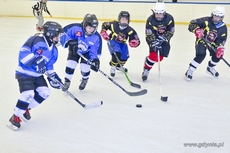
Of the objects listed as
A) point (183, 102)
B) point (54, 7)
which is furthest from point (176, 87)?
point (54, 7)

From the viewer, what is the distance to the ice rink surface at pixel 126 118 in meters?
1.95

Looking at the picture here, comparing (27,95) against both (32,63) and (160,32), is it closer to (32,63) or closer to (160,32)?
(32,63)

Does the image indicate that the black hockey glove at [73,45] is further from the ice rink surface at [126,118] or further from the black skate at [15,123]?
the black skate at [15,123]

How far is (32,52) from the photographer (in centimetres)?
209

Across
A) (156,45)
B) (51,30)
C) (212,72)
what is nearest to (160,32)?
(156,45)

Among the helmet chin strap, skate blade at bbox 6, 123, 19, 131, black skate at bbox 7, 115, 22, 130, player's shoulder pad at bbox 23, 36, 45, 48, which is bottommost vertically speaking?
skate blade at bbox 6, 123, 19, 131

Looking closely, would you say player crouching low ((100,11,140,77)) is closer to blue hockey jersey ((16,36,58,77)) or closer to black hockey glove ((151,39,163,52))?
black hockey glove ((151,39,163,52))

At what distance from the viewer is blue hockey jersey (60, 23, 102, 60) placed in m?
2.80

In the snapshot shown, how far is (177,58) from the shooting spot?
14.5 ft

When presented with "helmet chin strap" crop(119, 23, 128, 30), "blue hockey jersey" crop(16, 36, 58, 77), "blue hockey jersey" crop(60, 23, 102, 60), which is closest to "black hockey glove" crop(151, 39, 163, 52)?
"helmet chin strap" crop(119, 23, 128, 30)

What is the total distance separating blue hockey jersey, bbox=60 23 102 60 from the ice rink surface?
0.40 metres

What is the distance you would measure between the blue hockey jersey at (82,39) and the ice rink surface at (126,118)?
0.40 meters

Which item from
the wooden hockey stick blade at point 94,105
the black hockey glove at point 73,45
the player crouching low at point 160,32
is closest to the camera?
the wooden hockey stick blade at point 94,105

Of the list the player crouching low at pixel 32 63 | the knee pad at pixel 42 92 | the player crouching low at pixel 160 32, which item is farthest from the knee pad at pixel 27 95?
the player crouching low at pixel 160 32
